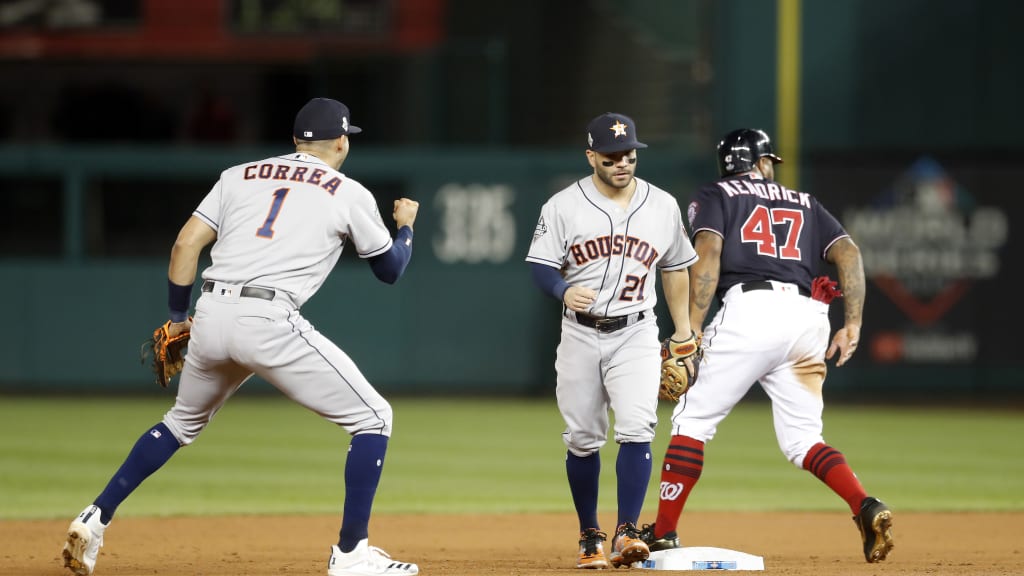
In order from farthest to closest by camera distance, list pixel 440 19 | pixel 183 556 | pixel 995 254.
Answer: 1. pixel 440 19
2. pixel 995 254
3. pixel 183 556

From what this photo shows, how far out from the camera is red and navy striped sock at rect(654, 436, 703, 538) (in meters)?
5.68

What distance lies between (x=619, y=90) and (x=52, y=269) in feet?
22.3

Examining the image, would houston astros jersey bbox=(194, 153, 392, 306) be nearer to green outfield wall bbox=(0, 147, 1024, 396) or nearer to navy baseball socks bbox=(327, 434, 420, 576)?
navy baseball socks bbox=(327, 434, 420, 576)

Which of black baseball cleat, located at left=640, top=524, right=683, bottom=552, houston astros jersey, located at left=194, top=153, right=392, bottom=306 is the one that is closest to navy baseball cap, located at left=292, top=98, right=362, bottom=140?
houston astros jersey, located at left=194, top=153, right=392, bottom=306

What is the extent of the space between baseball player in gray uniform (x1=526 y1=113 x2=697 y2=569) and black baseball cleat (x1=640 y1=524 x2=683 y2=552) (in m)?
0.20

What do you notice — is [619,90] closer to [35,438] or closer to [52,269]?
[52,269]

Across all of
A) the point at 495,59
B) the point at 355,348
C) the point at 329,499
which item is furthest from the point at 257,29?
the point at 329,499

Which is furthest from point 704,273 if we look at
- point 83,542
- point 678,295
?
point 83,542

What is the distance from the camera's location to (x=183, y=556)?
595 cm

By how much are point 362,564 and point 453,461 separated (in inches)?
196

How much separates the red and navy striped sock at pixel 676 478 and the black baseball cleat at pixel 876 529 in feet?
2.18

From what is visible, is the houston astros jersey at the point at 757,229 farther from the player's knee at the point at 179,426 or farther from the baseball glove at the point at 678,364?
the player's knee at the point at 179,426

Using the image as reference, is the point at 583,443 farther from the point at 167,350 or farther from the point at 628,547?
the point at 167,350

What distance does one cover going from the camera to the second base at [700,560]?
17.8ft
